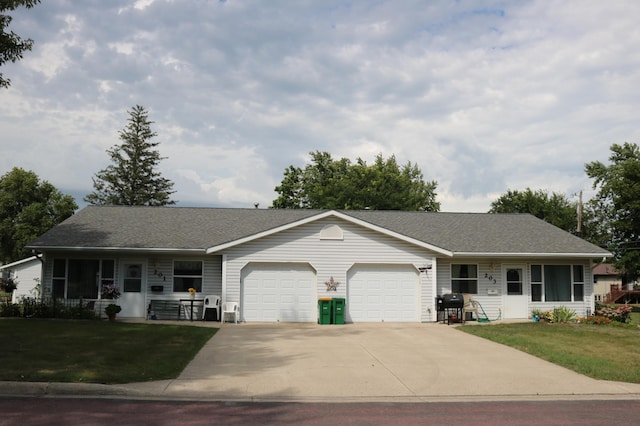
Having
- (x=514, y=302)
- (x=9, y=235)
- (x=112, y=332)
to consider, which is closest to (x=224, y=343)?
(x=112, y=332)

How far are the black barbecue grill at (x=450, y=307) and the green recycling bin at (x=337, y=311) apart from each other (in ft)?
12.1

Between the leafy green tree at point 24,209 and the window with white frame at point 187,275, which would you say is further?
the leafy green tree at point 24,209

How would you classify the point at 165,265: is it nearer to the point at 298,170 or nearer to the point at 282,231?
the point at 282,231

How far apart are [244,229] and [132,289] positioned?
519cm

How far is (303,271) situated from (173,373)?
1043cm

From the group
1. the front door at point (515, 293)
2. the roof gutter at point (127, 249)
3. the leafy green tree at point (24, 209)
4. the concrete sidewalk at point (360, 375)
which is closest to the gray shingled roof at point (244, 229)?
the roof gutter at point (127, 249)

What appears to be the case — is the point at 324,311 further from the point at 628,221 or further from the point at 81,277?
the point at 628,221

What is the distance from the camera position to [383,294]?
20703 millimetres

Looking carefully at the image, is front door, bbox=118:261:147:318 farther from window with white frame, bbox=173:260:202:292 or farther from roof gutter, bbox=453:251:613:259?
roof gutter, bbox=453:251:613:259

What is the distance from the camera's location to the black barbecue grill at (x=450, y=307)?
20141 mm

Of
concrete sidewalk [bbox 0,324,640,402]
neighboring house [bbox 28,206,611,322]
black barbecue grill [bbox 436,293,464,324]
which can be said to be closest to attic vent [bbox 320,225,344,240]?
neighboring house [bbox 28,206,611,322]

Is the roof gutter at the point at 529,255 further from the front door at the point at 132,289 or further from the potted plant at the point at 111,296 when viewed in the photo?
the potted plant at the point at 111,296

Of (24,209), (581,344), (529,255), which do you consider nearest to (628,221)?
(529,255)

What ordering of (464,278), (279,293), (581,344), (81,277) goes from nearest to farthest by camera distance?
(581,344), (279,293), (81,277), (464,278)
